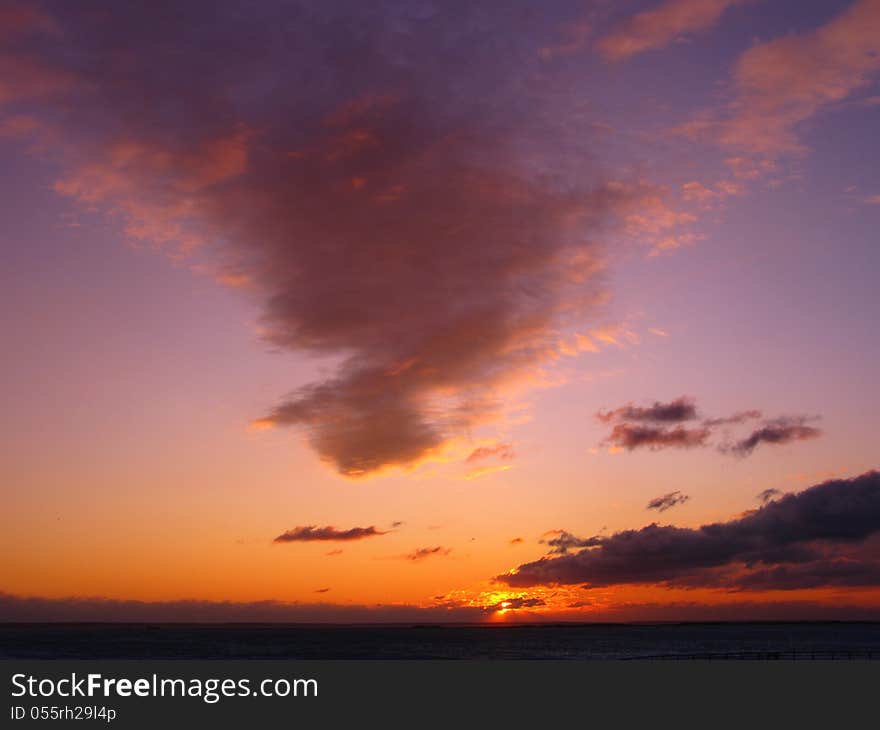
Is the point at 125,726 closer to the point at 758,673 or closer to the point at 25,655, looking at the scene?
the point at 758,673

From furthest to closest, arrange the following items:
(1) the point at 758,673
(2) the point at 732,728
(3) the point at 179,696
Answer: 1. (1) the point at 758,673
2. (3) the point at 179,696
3. (2) the point at 732,728

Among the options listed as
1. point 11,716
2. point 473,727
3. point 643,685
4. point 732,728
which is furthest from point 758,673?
point 11,716

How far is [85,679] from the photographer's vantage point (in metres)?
74.7

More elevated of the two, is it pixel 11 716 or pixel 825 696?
pixel 11 716

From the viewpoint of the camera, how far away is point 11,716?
51.1 metres

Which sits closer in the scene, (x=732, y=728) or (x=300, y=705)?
(x=732, y=728)

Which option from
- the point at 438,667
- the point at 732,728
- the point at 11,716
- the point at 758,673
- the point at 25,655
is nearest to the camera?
the point at 732,728

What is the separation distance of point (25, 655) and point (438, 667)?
10079 centimetres

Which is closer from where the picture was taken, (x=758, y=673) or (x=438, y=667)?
(x=758, y=673)

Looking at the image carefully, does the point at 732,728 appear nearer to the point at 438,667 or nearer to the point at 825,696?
the point at 825,696

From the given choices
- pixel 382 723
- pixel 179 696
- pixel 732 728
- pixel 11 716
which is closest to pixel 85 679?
pixel 179 696

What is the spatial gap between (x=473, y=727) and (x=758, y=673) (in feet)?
119

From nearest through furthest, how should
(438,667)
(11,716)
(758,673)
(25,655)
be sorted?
(11,716)
(758,673)
(438,667)
(25,655)

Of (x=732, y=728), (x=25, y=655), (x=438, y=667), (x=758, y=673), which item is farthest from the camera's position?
(x=25, y=655)
